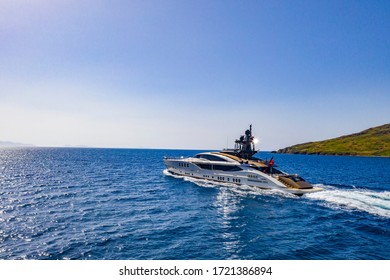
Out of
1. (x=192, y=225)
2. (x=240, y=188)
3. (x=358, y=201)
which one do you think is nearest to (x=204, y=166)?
(x=240, y=188)

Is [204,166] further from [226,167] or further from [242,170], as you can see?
[242,170]

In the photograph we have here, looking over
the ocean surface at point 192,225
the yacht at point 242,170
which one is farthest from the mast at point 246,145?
the ocean surface at point 192,225

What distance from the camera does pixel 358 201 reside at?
35000 mm

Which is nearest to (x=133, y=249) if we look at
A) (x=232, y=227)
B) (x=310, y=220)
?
(x=232, y=227)

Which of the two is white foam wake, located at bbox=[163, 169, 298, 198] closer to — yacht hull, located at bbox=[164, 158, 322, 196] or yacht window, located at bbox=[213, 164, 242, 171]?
yacht hull, located at bbox=[164, 158, 322, 196]

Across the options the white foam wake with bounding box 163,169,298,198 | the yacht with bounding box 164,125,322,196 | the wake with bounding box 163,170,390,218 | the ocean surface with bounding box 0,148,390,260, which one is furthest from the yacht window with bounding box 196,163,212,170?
the ocean surface with bounding box 0,148,390,260

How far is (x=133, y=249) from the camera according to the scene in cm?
1923

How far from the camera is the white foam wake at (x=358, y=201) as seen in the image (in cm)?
3103

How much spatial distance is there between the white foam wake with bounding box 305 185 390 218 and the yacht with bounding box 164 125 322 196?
8.48 ft

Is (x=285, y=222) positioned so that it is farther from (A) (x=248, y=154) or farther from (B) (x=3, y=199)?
(B) (x=3, y=199)

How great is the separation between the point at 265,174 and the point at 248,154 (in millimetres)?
9870

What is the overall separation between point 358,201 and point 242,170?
64.8 feet

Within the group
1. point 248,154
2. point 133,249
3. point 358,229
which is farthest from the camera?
point 248,154

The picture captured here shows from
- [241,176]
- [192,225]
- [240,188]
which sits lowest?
[192,225]
